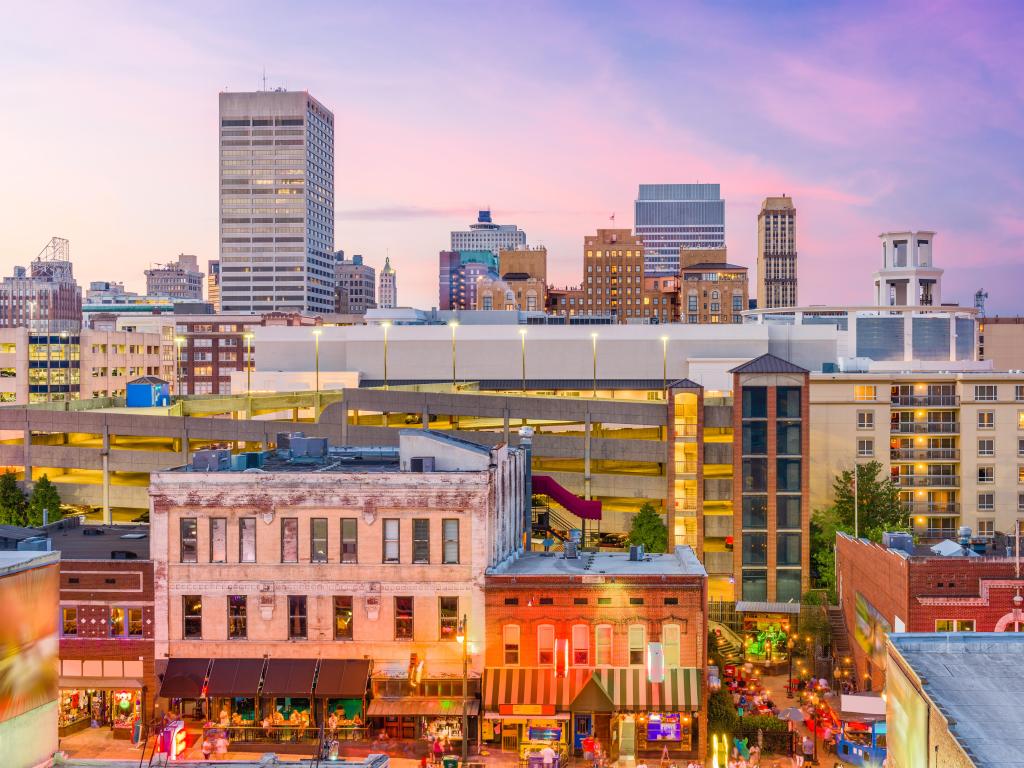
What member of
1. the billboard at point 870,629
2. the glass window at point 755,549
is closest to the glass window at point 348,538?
the billboard at point 870,629

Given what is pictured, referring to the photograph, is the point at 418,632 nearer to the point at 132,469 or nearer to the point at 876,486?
the point at 876,486

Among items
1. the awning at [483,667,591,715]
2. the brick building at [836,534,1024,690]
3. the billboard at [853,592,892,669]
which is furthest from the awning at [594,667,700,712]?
the billboard at [853,592,892,669]

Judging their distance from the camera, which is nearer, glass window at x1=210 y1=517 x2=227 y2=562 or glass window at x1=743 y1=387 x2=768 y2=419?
glass window at x1=210 y1=517 x2=227 y2=562

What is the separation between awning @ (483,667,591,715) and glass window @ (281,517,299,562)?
9.75m

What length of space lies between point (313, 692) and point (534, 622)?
9.70 meters

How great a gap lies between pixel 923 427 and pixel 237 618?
61.5 meters

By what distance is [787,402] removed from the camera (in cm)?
6825

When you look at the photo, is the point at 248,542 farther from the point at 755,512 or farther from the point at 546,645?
the point at 755,512

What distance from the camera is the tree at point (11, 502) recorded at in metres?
83.1

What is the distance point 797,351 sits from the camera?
13075 cm

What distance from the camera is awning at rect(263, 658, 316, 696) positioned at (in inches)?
1778

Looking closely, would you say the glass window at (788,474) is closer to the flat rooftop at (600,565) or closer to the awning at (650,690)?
the flat rooftop at (600,565)

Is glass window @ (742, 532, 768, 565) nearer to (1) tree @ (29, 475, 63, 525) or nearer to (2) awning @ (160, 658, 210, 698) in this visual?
(2) awning @ (160, 658, 210, 698)

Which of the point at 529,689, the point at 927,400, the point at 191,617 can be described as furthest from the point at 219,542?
the point at 927,400
